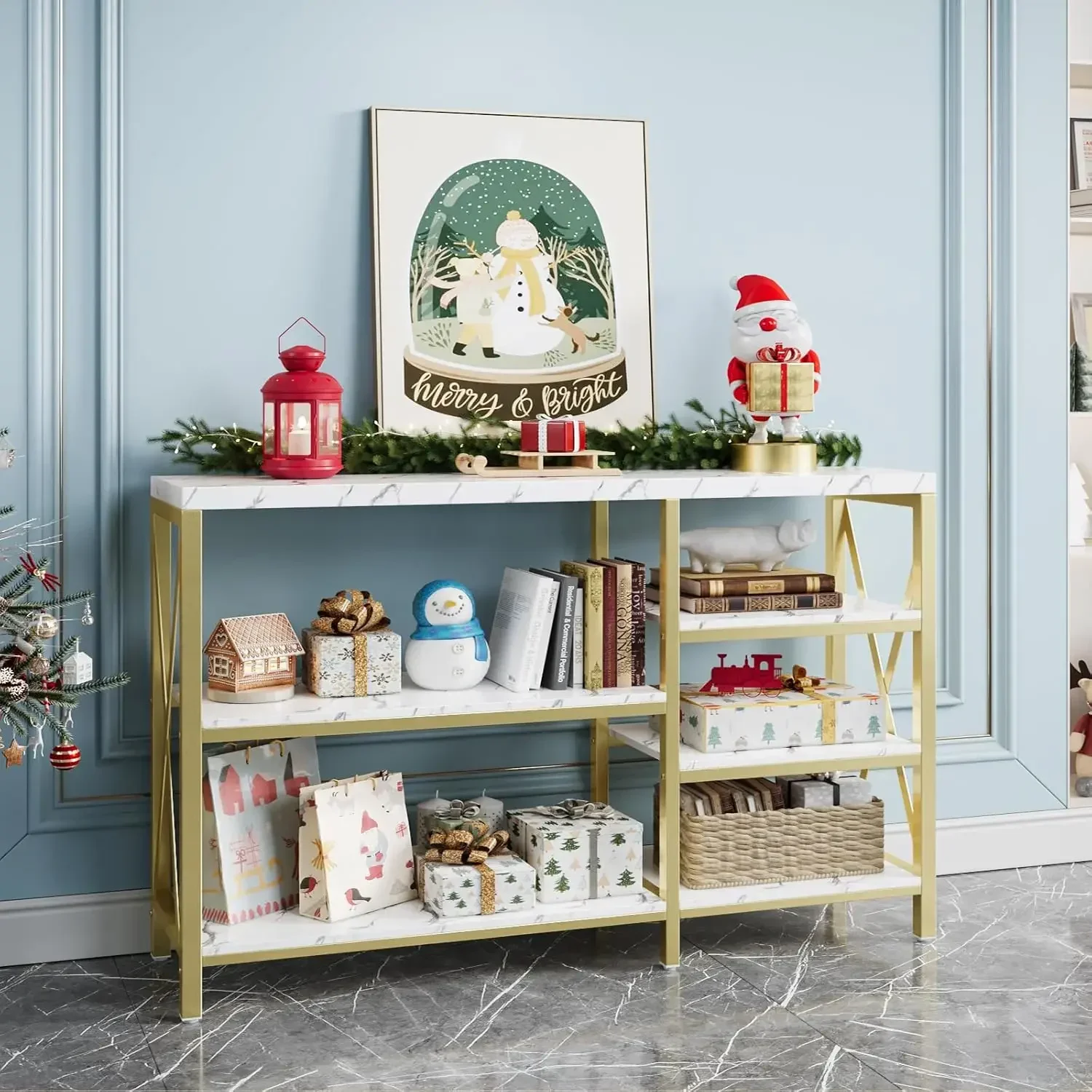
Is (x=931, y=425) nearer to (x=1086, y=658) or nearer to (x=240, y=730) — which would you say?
(x=1086, y=658)

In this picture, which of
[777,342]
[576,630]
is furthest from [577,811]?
[777,342]

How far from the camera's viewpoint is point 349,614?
247 cm

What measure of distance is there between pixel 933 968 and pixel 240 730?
4.38 feet

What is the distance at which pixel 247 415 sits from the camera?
106 inches

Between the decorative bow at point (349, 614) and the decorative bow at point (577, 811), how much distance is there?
498mm

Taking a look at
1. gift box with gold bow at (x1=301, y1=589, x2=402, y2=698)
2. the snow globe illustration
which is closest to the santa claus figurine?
the snow globe illustration

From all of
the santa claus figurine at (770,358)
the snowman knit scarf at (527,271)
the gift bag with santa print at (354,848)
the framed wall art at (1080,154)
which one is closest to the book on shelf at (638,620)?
the santa claus figurine at (770,358)

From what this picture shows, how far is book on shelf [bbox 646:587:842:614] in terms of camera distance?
2.58 meters

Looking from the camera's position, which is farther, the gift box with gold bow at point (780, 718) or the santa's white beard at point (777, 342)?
the santa's white beard at point (777, 342)

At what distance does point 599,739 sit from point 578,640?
0.40 m

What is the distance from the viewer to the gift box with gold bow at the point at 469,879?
7.97 ft

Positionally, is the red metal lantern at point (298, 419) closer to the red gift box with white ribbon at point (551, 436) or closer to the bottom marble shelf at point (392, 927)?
the red gift box with white ribbon at point (551, 436)

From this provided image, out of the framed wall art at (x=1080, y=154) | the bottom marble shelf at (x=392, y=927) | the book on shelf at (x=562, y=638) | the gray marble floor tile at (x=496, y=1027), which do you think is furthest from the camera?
the framed wall art at (x=1080, y=154)

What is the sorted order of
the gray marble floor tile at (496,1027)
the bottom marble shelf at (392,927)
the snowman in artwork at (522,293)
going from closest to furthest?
the gray marble floor tile at (496,1027) → the bottom marble shelf at (392,927) → the snowman in artwork at (522,293)
